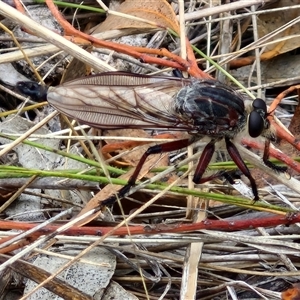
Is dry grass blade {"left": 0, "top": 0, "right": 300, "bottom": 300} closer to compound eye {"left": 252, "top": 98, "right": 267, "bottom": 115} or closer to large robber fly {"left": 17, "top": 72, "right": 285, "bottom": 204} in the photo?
large robber fly {"left": 17, "top": 72, "right": 285, "bottom": 204}

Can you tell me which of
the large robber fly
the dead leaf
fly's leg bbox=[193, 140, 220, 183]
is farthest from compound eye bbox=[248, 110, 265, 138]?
the dead leaf

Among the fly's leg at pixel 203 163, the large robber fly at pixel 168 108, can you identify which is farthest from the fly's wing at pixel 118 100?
the fly's leg at pixel 203 163

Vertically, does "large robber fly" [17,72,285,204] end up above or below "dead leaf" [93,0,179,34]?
below

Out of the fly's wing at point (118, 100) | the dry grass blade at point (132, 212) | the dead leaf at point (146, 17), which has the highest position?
the dead leaf at point (146, 17)

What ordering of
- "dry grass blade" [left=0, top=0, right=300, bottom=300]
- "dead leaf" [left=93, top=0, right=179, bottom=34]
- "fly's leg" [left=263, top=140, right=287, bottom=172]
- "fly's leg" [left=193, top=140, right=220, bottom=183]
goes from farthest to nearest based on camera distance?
"dead leaf" [left=93, top=0, right=179, bottom=34] < "fly's leg" [left=193, top=140, right=220, bottom=183] < "fly's leg" [left=263, top=140, right=287, bottom=172] < "dry grass blade" [left=0, top=0, right=300, bottom=300]

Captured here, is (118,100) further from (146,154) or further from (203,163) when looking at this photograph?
(203,163)

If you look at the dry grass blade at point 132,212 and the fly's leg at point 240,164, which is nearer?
the dry grass blade at point 132,212

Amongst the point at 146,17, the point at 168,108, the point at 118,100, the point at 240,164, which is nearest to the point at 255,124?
the point at 240,164

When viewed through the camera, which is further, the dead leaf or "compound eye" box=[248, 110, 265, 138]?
the dead leaf

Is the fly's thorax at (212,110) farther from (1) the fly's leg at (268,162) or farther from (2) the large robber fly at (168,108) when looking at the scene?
(1) the fly's leg at (268,162)
